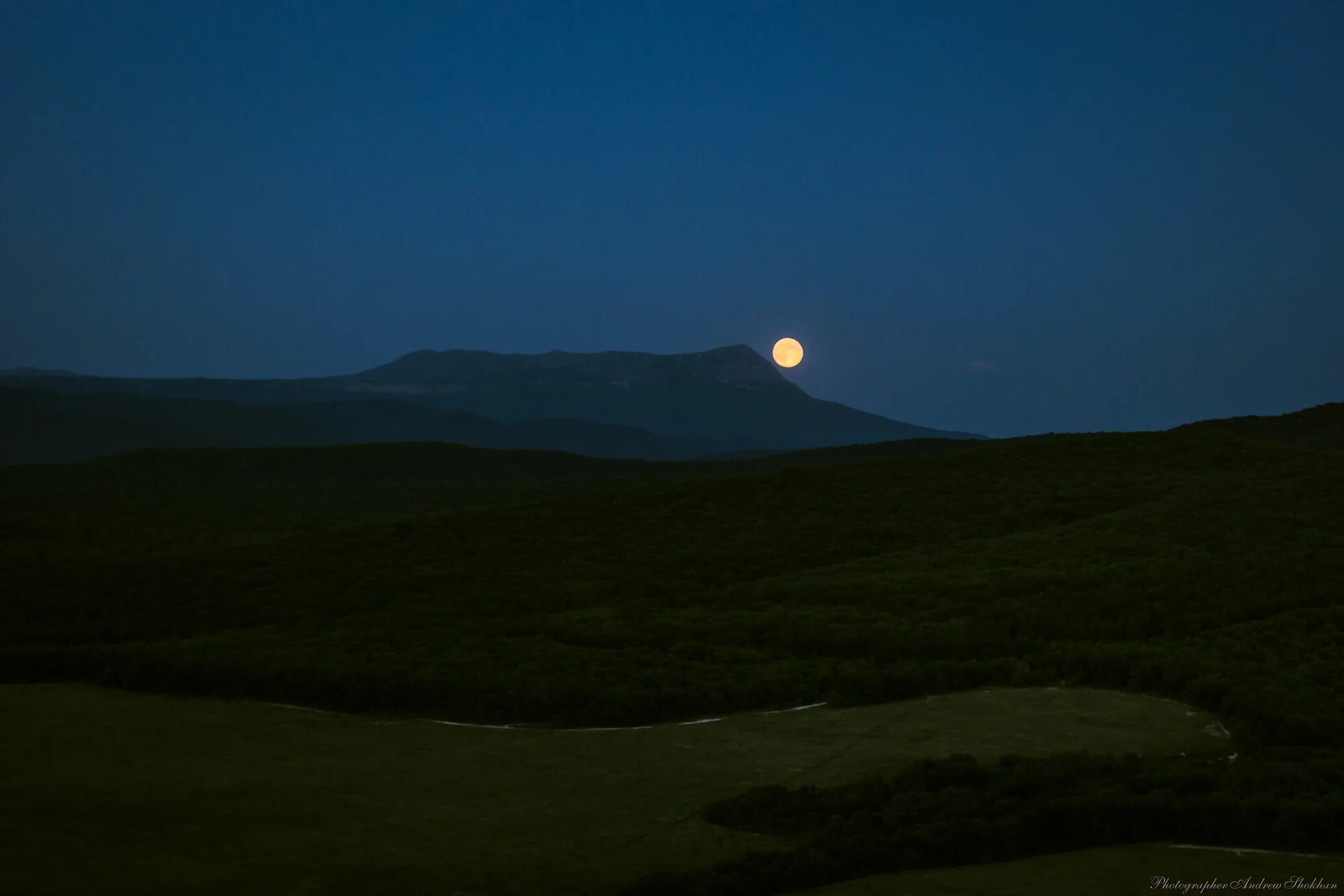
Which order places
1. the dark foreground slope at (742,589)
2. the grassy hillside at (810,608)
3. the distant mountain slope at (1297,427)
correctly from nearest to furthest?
the grassy hillside at (810,608)
the dark foreground slope at (742,589)
the distant mountain slope at (1297,427)

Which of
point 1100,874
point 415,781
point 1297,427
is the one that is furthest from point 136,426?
point 1100,874

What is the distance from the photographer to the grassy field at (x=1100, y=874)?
8.18 metres

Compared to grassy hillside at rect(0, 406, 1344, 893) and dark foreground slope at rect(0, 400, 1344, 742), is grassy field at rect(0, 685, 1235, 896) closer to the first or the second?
grassy hillside at rect(0, 406, 1344, 893)

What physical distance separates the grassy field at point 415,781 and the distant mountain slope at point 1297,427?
1545 inches

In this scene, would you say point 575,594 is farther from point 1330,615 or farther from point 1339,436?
point 1339,436

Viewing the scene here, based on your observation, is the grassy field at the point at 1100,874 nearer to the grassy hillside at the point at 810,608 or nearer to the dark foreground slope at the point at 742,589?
the grassy hillside at the point at 810,608

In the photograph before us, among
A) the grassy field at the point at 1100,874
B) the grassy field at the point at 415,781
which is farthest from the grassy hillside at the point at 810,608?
the grassy field at the point at 415,781

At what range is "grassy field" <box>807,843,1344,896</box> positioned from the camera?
8.18 meters

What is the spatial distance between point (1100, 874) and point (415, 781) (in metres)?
6.87

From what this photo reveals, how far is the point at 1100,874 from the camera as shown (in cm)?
855

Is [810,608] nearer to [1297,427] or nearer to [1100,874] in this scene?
[1100,874]

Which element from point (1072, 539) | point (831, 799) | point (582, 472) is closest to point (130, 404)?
point (582, 472)

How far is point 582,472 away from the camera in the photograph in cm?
7125

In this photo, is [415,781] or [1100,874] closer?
[1100,874]
